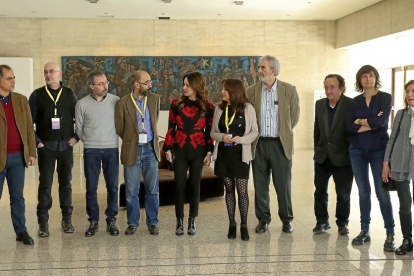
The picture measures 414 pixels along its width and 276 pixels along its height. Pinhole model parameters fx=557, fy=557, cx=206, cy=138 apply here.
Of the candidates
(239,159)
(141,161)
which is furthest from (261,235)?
(141,161)

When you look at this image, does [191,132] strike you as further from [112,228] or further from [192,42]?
[192,42]

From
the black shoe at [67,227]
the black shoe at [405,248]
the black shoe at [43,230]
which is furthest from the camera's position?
the black shoe at [67,227]

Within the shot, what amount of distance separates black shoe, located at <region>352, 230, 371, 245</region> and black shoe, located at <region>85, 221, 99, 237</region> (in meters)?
2.97

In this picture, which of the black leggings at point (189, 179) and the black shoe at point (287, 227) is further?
the black shoe at point (287, 227)

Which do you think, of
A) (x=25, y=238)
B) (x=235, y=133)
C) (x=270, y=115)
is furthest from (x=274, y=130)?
(x=25, y=238)

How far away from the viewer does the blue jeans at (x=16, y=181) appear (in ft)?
19.7

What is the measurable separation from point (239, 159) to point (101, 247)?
1.78m

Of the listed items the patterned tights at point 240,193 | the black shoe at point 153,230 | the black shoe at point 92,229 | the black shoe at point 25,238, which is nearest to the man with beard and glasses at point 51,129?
the black shoe at point 25,238

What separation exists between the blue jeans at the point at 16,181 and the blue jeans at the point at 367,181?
3.62 metres

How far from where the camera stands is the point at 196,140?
6.30m

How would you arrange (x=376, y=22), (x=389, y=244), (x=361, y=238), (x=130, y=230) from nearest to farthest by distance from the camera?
(x=389, y=244), (x=361, y=238), (x=130, y=230), (x=376, y=22)

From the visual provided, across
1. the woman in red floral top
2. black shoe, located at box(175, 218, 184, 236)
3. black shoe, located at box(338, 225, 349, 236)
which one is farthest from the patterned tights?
black shoe, located at box(338, 225, 349, 236)

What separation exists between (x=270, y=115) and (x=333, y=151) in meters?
0.84

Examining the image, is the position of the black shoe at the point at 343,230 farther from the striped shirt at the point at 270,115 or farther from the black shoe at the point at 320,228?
the striped shirt at the point at 270,115
